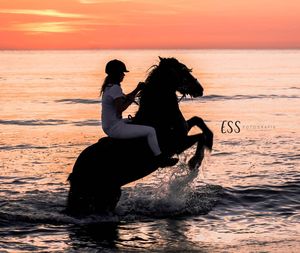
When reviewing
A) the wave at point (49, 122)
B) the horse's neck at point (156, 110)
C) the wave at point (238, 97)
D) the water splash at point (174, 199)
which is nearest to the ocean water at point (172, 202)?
the water splash at point (174, 199)

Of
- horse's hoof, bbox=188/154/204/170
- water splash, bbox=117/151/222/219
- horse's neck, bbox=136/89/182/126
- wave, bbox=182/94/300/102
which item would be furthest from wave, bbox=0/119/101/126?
horse's neck, bbox=136/89/182/126

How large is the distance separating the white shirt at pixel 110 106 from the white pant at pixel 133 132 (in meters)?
0.09

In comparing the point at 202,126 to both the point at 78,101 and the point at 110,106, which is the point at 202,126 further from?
the point at 78,101

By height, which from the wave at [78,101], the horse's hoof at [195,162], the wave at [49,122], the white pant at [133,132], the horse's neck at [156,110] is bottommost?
the horse's hoof at [195,162]

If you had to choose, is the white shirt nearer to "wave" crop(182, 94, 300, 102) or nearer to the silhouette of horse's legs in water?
the silhouette of horse's legs in water

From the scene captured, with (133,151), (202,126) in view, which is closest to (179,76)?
(202,126)

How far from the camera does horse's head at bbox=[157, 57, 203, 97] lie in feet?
36.5

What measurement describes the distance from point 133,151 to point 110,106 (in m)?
0.93

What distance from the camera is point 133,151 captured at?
1094cm

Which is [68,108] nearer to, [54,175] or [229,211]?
[54,175]

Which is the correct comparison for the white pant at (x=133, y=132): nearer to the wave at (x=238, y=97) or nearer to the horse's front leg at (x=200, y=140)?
the horse's front leg at (x=200, y=140)

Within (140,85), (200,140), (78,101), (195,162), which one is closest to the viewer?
(140,85)

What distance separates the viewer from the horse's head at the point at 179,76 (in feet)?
36.5

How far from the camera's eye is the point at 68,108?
121ft
